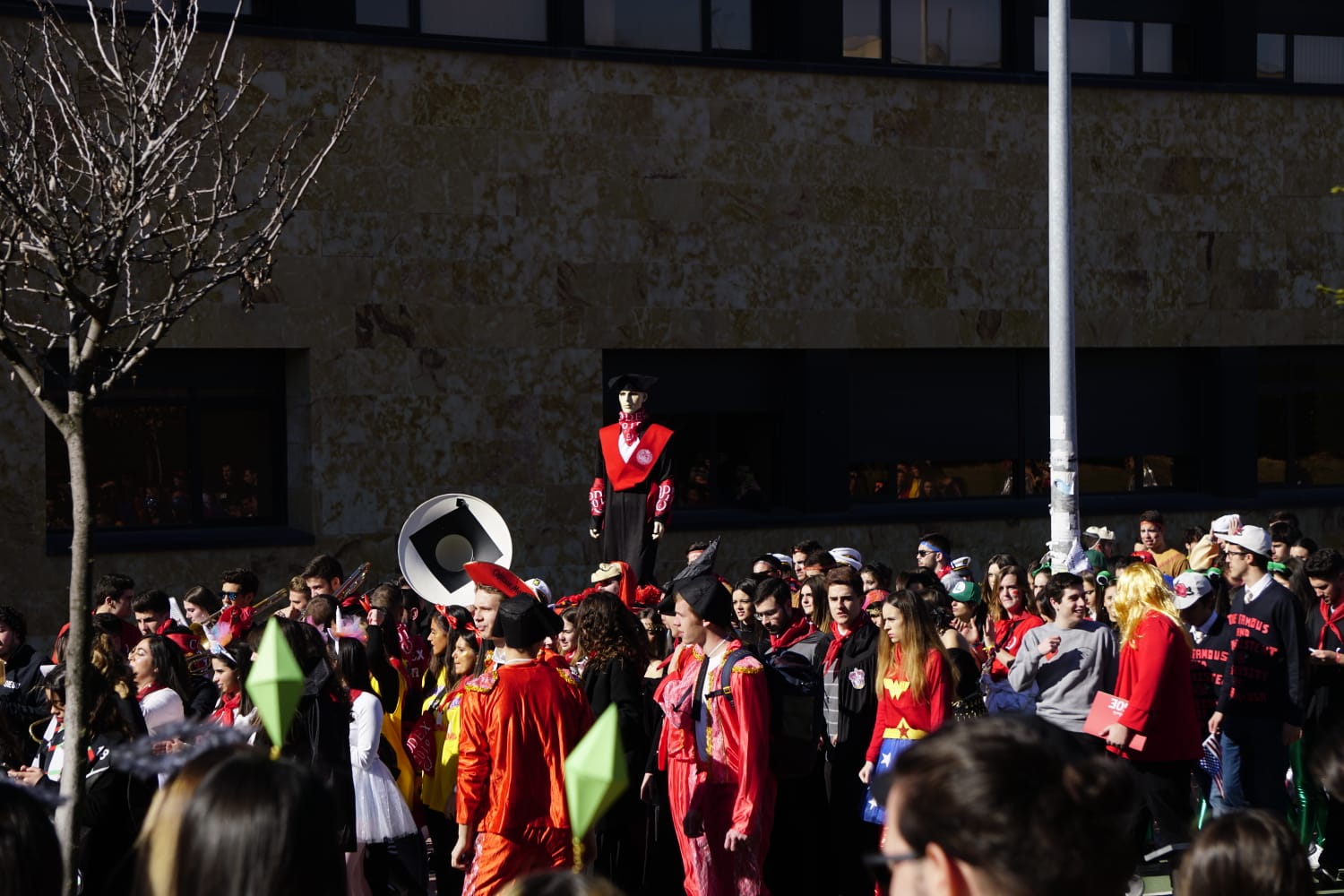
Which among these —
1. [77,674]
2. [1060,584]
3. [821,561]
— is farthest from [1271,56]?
[77,674]

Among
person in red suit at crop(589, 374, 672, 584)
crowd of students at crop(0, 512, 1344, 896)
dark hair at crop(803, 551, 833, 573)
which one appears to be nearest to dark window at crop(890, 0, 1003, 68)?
person in red suit at crop(589, 374, 672, 584)

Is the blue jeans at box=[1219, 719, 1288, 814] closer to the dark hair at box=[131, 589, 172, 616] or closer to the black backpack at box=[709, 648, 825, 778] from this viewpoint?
the black backpack at box=[709, 648, 825, 778]

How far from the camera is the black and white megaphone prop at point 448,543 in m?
11.0

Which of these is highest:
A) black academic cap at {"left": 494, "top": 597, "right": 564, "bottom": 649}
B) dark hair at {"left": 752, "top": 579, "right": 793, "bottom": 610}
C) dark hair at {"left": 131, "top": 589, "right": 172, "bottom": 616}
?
black academic cap at {"left": 494, "top": 597, "right": 564, "bottom": 649}

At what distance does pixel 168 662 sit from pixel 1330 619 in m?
6.55

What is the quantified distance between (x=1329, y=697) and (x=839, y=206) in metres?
9.77

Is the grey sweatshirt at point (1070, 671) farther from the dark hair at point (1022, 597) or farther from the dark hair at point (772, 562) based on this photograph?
the dark hair at point (772, 562)

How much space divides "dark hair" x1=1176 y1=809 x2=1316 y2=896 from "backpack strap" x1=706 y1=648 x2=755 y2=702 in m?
3.53

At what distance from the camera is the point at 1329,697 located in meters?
9.47

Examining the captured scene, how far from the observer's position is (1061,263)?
1369cm

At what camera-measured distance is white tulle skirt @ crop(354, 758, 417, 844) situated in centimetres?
719

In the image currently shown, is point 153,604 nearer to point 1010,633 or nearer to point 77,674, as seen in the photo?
point 77,674

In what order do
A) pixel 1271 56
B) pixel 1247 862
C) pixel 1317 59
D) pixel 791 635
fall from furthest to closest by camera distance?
pixel 1317 59
pixel 1271 56
pixel 791 635
pixel 1247 862

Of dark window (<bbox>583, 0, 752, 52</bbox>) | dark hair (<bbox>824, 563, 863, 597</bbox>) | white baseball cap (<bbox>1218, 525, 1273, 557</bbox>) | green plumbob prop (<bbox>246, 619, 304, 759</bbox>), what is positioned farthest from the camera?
dark window (<bbox>583, 0, 752, 52</bbox>)
